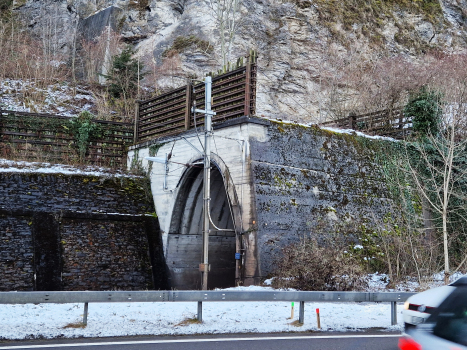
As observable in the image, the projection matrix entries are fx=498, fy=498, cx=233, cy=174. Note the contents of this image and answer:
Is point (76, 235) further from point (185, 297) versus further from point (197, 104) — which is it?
point (185, 297)

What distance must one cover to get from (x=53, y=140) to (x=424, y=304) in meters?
19.8

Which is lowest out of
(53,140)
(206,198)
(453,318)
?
(453,318)

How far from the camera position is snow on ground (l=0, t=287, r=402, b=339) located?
8.29 metres

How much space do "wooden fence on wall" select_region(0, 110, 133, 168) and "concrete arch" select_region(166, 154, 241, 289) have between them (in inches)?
190

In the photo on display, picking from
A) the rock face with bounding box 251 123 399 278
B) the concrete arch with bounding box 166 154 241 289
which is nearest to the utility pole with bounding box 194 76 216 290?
the rock face with bounding box 251 123 399 278

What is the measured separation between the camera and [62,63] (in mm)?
41969

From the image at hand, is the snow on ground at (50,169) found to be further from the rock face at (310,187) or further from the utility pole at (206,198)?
the rock face at (310,187)

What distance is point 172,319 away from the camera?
30.5ft

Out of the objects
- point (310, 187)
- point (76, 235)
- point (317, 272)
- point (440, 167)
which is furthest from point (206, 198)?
point (440, 167)

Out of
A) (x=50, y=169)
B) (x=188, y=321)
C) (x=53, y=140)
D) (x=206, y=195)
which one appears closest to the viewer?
(x=188, y=321)

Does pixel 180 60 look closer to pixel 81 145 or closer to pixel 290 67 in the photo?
pixel 290 67

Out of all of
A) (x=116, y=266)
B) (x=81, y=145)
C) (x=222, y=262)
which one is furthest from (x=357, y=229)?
(x=81, y=145)

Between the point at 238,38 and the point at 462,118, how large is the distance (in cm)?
2312

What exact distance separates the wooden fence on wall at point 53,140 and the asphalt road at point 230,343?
48.6 ft
